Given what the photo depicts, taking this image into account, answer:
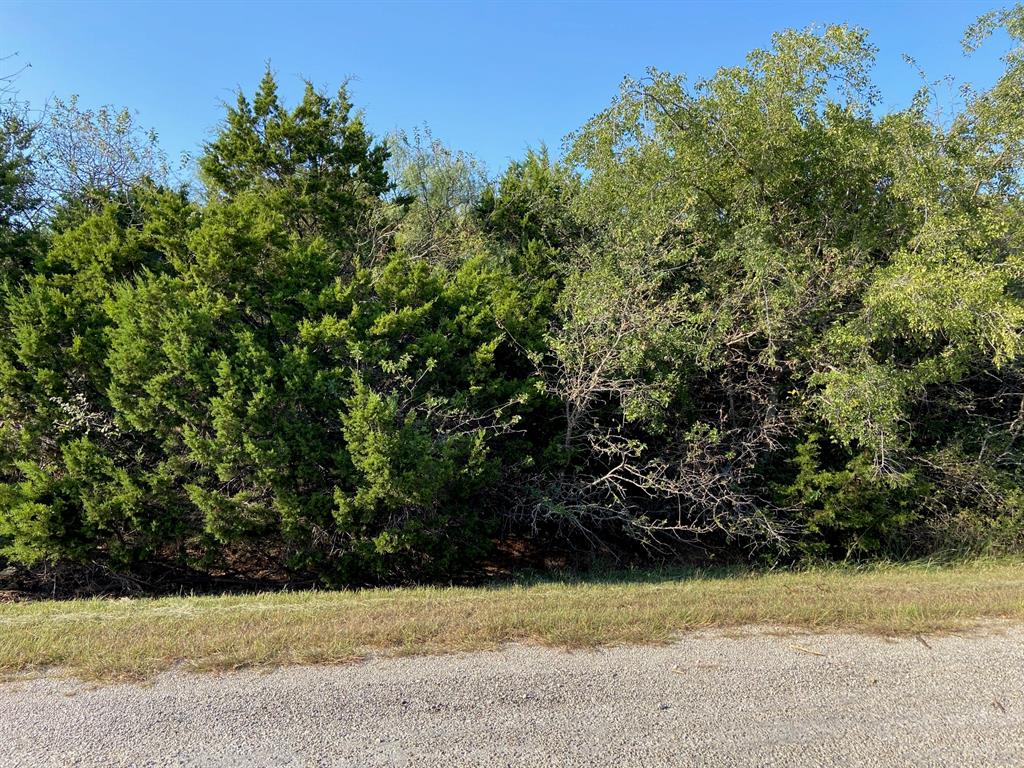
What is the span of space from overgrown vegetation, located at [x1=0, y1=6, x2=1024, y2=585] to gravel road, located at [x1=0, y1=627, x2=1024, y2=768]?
428 cm

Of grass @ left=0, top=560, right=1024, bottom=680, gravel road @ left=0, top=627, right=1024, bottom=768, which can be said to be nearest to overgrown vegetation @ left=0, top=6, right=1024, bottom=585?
grass @ left=0, top=560, right=1024, bottom=680

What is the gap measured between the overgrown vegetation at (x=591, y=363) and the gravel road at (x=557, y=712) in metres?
4.28

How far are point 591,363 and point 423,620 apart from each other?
17.6 feet

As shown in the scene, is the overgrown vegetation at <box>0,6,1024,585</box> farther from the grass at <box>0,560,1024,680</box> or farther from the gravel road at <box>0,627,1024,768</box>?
the gravel road at <box>0,627,1024,768</box>

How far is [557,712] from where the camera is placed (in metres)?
3.46

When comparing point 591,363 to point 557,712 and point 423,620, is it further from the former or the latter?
point 557,712

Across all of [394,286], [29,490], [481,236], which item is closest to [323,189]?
[481,236]

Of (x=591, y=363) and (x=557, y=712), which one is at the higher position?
(x=591, y=363)

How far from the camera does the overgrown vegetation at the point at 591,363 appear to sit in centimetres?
849

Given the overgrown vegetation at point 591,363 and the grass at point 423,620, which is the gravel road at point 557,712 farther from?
the overgrown vegetation at point 591,363

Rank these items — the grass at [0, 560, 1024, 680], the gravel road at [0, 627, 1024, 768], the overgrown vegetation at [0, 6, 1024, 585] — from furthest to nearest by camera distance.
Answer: the overgrown vegetation at [0, 6, 1024, 585]
the grass at [0, 560, 1024, 680]
the gravel road at [0, 627, 1024, 768]

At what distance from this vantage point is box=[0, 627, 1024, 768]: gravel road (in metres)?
3.07

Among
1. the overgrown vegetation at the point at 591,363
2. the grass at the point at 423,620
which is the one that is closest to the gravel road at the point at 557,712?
the grass at the point at 423,620

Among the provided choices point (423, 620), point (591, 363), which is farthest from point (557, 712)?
point (591, 363)
